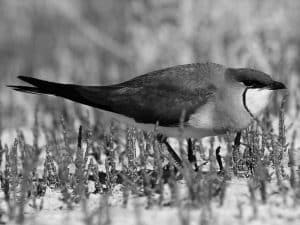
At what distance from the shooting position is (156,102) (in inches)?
203

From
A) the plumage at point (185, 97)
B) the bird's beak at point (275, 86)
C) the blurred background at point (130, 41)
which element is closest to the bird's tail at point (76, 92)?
the plumage at point (185, 97)

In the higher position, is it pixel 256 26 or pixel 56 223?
pixel 256 26

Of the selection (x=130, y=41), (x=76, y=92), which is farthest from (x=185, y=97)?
(x=130, y=41)

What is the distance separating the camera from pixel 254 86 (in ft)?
16.7

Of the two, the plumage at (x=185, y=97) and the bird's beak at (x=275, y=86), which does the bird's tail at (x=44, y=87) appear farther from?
the bird's beak at (x=275, y=86)

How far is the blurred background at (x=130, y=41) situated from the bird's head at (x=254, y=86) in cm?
172

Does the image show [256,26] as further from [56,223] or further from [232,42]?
[56,223]

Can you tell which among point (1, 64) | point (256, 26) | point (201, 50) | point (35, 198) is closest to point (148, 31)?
point (201, 50)

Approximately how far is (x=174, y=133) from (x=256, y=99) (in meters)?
0.67

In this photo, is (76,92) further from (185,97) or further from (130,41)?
(130,41)

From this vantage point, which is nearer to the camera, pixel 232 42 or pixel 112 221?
pixel 112 221

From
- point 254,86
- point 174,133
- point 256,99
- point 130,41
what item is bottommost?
point 174,133

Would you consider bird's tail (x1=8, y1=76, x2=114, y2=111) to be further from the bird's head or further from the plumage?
the bird's head

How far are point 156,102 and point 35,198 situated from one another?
4.14 ft
